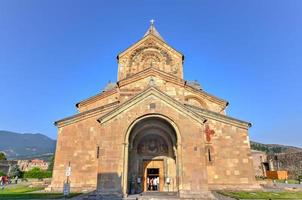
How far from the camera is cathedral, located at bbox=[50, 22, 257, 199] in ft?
41.0

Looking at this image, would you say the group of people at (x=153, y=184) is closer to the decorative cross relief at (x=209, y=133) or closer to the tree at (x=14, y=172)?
the decorative cross relief at (x=209, y=133)

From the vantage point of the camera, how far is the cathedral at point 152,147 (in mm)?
12500

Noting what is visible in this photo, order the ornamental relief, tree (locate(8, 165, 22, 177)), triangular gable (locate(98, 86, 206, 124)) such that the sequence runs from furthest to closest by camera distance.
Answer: tree (locate(8, 165, 22, 177)) < the ornamental relief < triangular gable (locate(98, 86, 206, 124))

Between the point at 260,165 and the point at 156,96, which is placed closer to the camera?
the point at 156,96

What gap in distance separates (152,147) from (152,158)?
2.57 ft

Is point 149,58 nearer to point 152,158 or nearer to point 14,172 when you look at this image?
point 152,158

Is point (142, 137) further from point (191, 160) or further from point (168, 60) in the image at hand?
point (168, 60)

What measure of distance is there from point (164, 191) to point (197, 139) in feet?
14.5

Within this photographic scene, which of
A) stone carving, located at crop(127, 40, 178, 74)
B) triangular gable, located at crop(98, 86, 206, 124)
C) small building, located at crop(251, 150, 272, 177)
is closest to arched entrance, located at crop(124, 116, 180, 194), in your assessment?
triangular gable, located at crop(98, 86, 206, 124)

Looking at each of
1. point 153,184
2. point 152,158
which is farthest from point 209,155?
point 153,184

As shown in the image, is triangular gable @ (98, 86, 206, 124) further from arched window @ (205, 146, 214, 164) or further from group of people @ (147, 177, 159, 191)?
group of people @ (147, 177, 159, 191)

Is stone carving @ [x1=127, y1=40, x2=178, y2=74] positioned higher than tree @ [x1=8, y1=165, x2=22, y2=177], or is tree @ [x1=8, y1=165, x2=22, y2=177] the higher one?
stone carving @ [x1=127, y1=40, x2=178, y2=74]

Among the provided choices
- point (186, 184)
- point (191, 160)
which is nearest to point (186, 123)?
point (191, 160)

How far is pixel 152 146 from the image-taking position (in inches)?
626
